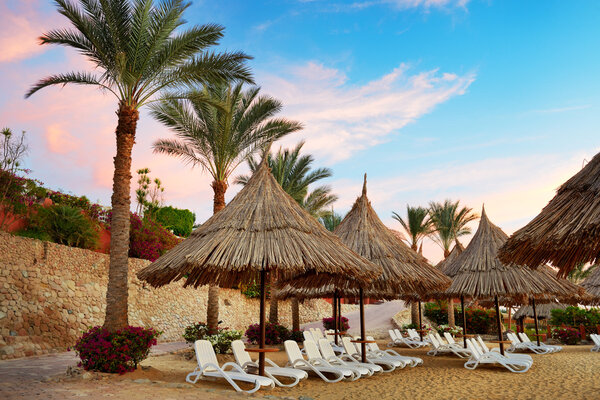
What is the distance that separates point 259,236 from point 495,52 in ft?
33.1

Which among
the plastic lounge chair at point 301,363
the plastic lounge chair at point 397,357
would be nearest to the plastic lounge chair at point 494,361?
the plastic lounge chair at point 397,357

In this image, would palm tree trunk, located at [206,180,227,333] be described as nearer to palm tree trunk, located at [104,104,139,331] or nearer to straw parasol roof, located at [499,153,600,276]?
palm tree trunk, located at [104,104,139,331]

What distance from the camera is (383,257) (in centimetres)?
1086

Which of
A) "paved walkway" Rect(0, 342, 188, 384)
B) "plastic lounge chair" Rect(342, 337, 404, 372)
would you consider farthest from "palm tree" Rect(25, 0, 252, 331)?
"plastic lounge chair" Rect(342, 337, 404, 372)

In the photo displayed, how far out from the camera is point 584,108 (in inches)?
389

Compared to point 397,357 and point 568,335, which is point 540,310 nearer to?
point 568,335

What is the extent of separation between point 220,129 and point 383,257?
7.45m

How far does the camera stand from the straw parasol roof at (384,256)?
10.4 meters

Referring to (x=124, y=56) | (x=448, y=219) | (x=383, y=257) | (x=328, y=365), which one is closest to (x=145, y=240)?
(x=124, y=56)

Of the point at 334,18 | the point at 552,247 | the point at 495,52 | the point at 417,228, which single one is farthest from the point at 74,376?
the point at 417,228

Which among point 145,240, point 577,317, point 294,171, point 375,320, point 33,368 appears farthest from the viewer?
point 375,320

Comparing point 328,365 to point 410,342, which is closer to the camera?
point 328,365

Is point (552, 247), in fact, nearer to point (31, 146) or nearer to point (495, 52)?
point (495, 52)

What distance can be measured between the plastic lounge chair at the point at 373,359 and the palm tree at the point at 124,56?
18.3 ft
